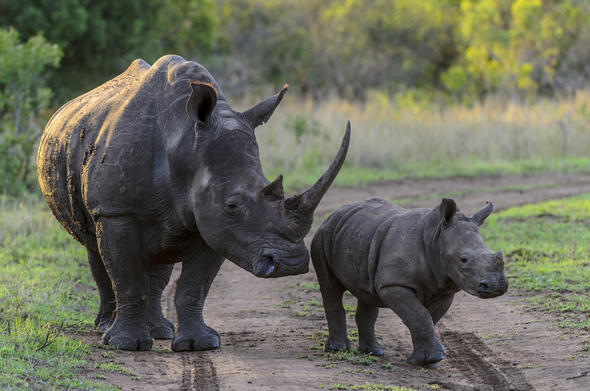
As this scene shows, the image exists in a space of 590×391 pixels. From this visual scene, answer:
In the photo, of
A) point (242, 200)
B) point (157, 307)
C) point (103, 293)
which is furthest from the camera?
point (103, 293)

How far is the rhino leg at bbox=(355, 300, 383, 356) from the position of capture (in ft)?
20.4

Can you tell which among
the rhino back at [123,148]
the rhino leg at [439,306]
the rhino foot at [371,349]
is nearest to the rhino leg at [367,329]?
the rhino foot at [371,349]

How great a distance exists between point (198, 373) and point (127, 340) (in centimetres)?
82

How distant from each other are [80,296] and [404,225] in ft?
10.1

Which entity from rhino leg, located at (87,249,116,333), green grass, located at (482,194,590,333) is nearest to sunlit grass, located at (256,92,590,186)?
green grass, located at (482,194,590,333)

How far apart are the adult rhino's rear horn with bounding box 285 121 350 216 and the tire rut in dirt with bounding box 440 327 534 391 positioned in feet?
4.63

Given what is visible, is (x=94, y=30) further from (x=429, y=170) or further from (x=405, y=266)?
(x=405, y=266)

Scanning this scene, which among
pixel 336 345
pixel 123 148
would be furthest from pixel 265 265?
pixel 123 148

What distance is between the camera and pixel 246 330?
697 cm

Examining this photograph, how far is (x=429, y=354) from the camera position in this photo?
5742 millimetres

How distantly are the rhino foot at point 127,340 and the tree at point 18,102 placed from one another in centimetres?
616

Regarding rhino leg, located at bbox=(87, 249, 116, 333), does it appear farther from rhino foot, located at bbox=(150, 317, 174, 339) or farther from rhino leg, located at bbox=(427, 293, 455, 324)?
rhino leg, located at bbox=(427, 293, 455, 324)

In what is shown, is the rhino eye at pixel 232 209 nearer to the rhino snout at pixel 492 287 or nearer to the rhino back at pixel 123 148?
the rhino back at pixel 123 148

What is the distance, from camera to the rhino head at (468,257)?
5.48 m
